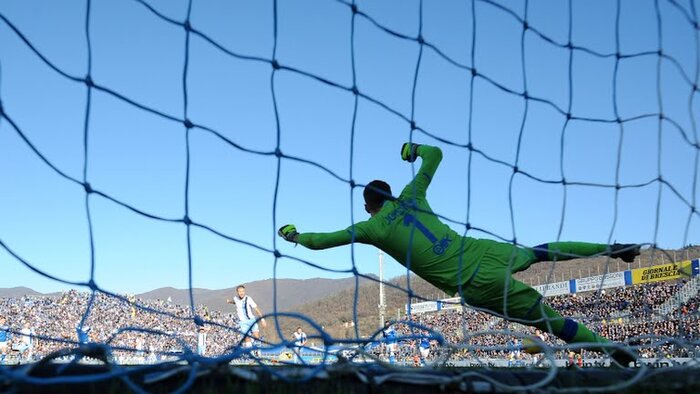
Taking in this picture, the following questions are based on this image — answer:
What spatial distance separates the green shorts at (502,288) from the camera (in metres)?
3.44

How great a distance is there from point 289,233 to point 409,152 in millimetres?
810

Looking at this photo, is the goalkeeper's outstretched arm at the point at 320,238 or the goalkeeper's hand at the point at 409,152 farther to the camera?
the goalkeeper's hand at the point at 409,152

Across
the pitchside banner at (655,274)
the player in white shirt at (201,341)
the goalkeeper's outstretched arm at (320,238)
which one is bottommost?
the player in white shirt at (201,341)

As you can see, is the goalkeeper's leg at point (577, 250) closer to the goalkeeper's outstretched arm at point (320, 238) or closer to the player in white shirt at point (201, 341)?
the goalkeeper's outstretched arm at point (320, 238)

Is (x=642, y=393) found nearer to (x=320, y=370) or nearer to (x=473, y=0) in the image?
(x=320, y=370)

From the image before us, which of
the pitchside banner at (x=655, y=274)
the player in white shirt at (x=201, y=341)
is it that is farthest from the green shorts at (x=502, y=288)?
the pitchside banner at (x=655, y=274)

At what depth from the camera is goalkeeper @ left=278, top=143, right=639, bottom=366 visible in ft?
11.3

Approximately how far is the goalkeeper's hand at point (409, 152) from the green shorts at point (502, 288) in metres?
0.66

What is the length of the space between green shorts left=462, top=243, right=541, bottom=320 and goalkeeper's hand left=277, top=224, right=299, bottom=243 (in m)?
0.92

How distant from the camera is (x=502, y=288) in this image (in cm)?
345

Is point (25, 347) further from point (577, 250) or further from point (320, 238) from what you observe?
point (577, 250)

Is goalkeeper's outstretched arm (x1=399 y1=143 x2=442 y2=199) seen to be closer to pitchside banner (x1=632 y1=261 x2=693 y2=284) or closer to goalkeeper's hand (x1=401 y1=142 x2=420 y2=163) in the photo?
goalkeeper's hand (x1=401 y1=142 x2=420 y2=163)

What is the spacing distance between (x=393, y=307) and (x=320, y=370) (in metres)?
58.5

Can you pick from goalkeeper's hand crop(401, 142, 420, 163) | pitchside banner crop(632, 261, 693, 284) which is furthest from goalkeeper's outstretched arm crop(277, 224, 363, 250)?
pitchside banner crop(632, 261, 693, 284)
